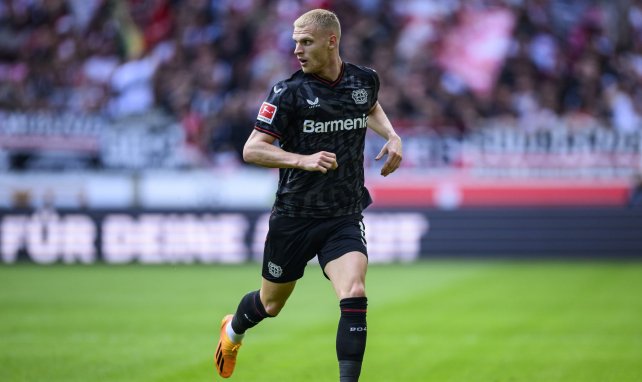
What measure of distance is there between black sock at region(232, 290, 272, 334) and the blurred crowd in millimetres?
12850

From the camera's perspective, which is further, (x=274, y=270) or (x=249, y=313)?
(x=249, y=313)

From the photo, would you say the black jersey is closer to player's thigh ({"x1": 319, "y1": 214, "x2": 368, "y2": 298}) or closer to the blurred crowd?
player's thigh ({"x1": 319, "y1": 214, "x2": 368, "y2": 298})

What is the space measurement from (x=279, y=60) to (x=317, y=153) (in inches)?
662

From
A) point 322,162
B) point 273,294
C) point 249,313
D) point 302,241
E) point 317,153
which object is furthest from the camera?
point 249,313

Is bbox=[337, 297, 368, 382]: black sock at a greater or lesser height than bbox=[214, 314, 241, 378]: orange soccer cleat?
greater

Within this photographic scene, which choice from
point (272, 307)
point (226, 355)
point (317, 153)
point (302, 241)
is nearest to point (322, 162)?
point (317, 153)

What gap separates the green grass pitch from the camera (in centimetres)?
863

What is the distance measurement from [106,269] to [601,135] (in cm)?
948

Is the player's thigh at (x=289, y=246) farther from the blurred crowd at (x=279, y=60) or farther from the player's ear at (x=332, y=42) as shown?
the blurred crowd at (x=279, y=60)

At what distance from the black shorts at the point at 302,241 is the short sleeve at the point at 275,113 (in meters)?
0.66

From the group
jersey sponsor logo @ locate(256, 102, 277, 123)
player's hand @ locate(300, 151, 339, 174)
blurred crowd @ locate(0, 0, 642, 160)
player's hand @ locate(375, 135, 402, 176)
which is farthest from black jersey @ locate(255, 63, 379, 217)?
blurred crowd @ locate(0, 0, 642, 160)

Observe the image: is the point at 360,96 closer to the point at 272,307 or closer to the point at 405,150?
the point at 272,307

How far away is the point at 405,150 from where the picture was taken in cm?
2012

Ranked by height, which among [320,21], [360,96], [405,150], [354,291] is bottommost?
[354,291]
